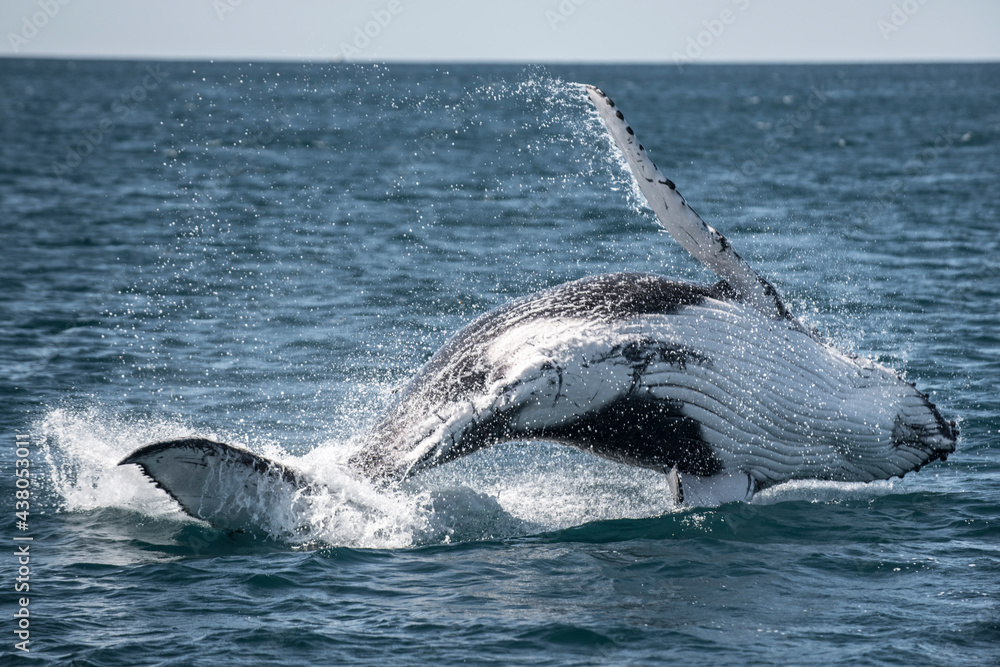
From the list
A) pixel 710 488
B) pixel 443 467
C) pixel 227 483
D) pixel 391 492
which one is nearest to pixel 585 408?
pixel 710 488

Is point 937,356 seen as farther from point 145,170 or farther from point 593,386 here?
→ point 145,170

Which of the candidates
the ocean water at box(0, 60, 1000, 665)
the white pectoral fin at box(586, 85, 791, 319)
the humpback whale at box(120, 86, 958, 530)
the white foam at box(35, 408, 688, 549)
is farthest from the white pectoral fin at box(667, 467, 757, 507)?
the white pectoral fin at box(586, 85, 791, 319)

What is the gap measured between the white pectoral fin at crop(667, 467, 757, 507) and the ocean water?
0.18 meters

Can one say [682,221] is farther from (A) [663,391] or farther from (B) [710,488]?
(B) [710,488]

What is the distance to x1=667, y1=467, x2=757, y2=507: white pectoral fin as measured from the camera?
443 inches

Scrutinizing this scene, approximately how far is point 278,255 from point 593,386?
57.3 feet

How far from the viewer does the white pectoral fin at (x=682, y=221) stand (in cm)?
1088

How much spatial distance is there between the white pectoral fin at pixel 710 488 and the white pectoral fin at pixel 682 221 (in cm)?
179

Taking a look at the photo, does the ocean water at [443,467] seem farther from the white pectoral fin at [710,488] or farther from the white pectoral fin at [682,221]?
the white pectoral fin at [682,221]

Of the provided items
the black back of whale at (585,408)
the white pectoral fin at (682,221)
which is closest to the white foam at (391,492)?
the black back of whale at (585,408)

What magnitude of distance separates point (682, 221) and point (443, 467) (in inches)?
171

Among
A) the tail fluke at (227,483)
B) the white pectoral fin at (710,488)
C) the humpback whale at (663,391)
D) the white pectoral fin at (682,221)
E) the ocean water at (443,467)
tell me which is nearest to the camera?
the ocean water at (443,467)

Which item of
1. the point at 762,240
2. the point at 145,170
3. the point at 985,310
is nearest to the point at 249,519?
the point at 985,310

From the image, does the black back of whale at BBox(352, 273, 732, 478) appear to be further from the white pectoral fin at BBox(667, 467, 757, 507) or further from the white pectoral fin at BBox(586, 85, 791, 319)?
the white pectoral fin at BBox(586, 85, 791, 319)
